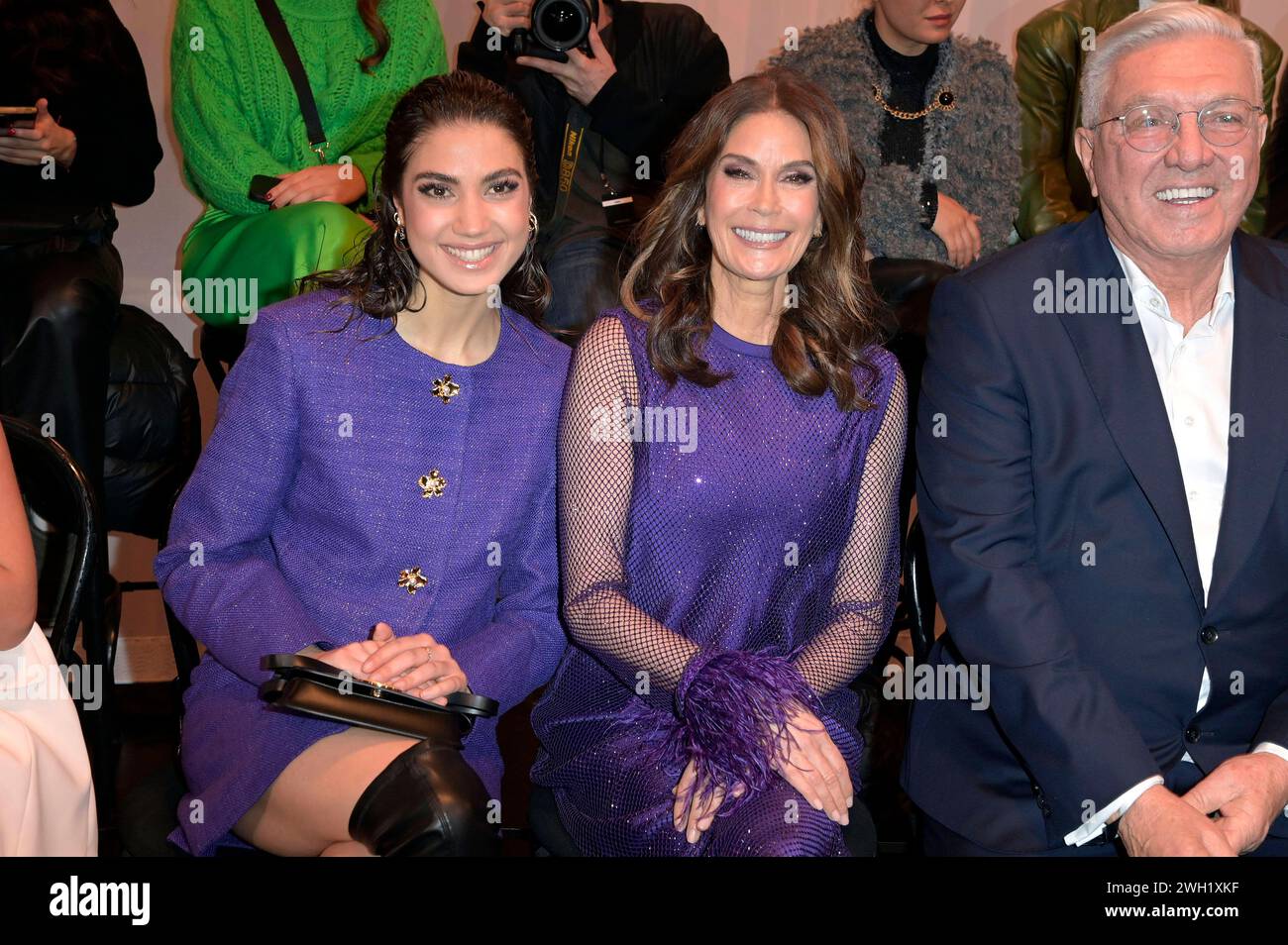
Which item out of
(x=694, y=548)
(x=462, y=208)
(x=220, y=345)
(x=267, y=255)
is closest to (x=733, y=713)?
(x=694, y=548)

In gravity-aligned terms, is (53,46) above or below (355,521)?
above

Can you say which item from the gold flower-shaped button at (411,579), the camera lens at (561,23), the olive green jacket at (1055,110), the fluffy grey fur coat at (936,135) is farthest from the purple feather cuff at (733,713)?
the olive green jacket at (1055,110)

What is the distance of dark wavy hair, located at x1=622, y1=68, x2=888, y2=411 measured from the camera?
241cm

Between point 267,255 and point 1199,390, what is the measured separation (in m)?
1.86

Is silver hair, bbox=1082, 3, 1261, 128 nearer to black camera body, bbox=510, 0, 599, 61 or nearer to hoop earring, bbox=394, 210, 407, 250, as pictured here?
hoop earring, bbox=394, 210, 407, 250

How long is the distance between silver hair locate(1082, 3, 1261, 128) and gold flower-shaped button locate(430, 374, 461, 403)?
1.09 m

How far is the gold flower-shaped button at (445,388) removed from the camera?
2.33 metres

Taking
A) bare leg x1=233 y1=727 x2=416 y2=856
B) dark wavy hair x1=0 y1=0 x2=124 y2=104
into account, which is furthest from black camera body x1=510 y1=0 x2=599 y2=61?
bare leg x1=233 y1=727 x2=416 y2=856

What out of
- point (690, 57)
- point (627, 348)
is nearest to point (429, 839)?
point (627, 348)

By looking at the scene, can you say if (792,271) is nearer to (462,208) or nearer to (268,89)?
(462,208)

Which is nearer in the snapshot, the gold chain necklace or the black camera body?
the black camera body

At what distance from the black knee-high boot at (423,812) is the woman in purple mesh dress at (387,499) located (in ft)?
0.09

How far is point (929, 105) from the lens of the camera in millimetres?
3449
